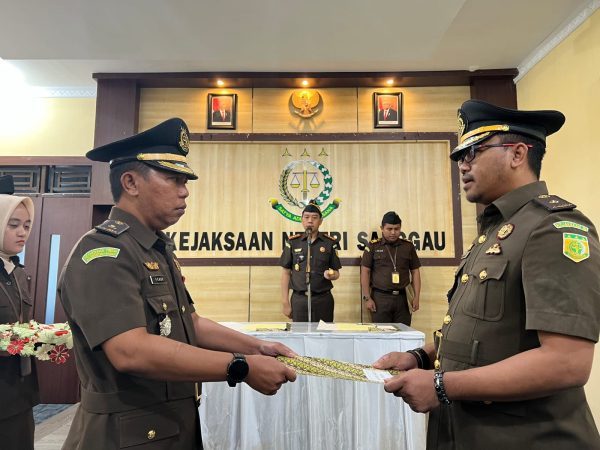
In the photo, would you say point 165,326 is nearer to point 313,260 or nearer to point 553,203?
point 553,203

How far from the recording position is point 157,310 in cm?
122

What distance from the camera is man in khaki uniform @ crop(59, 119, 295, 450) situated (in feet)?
3.49

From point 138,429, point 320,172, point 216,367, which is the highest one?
point 320,172

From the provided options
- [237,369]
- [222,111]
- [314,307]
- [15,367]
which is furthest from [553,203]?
[222,111]

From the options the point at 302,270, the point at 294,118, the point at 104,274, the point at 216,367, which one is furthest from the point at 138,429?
the point at 294,118

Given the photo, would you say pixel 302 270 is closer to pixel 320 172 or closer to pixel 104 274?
pixel 320 172

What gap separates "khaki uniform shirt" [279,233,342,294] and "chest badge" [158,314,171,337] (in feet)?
10.3

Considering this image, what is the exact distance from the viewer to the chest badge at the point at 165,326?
4.00ft

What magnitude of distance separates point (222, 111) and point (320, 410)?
13.1 feet

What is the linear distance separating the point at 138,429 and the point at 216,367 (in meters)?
0.28

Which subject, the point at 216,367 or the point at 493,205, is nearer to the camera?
the point at 216,367

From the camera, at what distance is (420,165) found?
501cm

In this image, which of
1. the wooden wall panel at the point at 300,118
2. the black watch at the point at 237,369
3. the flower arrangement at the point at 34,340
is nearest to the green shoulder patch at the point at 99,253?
the black watch at the point at 237,369

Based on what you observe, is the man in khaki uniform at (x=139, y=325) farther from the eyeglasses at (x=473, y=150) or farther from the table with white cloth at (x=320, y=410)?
the table with white cloth at (x=320, y=410)
